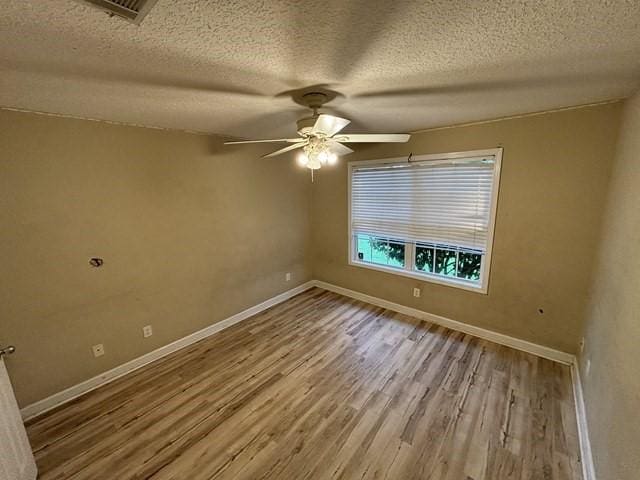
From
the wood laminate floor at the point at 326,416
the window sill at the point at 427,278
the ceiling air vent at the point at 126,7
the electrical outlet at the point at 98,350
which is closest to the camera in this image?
the ceiling air vent at the point at 126,7

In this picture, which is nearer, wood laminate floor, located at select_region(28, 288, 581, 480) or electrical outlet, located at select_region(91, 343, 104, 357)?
wood laminate floor, located at select_region(28, 288, 581, 480)

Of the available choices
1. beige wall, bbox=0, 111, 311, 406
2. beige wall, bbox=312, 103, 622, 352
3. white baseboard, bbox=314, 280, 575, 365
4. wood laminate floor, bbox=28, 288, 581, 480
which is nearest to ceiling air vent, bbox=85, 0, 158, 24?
beige wall, bbox=0, 111, 311, 406

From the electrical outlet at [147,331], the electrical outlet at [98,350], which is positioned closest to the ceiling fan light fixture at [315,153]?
the electrical outlet at [147,331]

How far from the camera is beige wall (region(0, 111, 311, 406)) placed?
1.92m

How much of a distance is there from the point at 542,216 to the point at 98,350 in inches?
163

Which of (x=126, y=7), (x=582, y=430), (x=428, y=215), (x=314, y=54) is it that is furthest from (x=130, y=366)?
(x=582, y=430)

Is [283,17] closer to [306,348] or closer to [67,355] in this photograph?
[306,348]

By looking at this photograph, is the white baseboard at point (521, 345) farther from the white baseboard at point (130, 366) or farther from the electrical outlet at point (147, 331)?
the electrical outlet at point (147, 331)

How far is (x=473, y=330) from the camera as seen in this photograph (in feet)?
9.78

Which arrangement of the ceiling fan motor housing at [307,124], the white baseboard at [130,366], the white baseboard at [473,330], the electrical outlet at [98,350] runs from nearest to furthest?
the ceiling fan motor housing at [307,124] → the white baseboard at [130,366] → the electrical outlet at [98,350] → the white baseboard at [473,330]

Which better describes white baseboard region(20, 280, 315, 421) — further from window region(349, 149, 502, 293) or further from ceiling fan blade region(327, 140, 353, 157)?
ceiling fan blade region(327, 140, 353, 157)

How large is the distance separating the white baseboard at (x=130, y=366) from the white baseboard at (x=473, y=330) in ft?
4.28

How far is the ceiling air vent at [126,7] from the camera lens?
797 millimetres

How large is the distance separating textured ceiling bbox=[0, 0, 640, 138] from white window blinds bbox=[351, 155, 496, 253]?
875 mm
